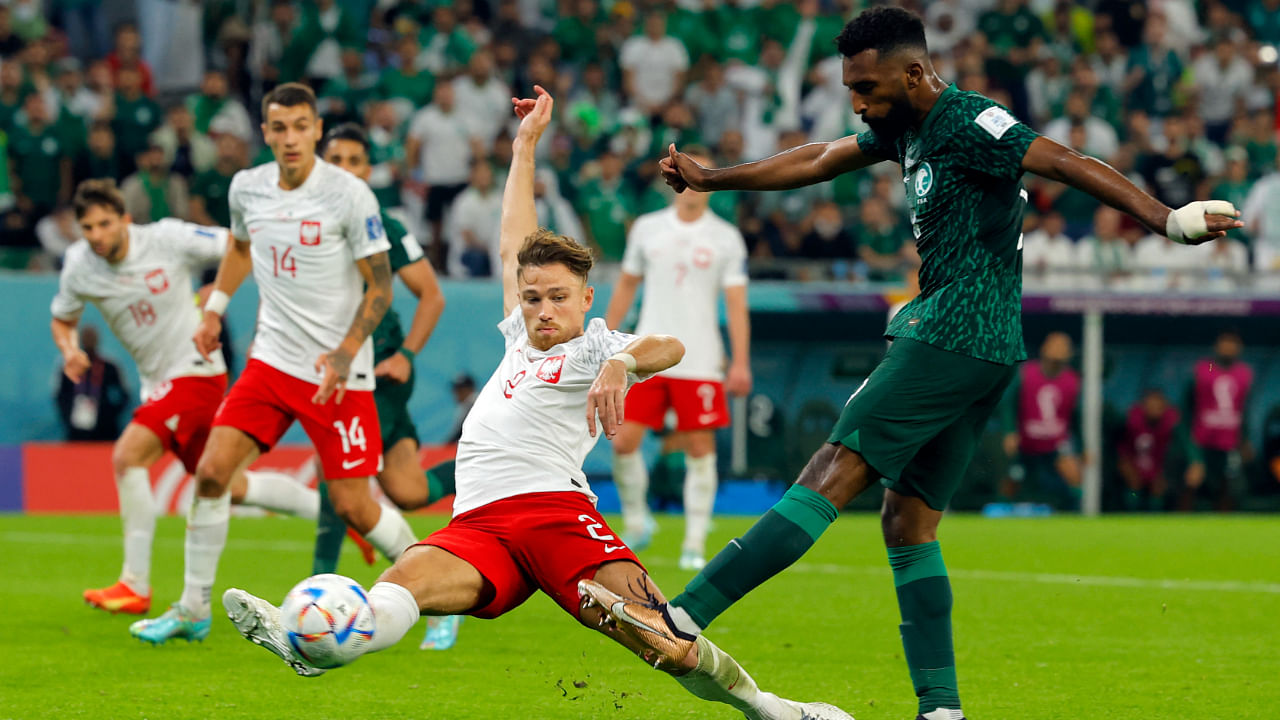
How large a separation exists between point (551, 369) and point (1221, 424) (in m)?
13.0

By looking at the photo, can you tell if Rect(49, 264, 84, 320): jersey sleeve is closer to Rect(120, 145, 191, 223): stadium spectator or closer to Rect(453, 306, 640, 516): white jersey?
Rect(453, 306, 640, 516): white jersey

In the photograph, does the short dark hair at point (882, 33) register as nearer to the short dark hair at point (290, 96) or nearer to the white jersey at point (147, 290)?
the short dark hair at point (290, 96)

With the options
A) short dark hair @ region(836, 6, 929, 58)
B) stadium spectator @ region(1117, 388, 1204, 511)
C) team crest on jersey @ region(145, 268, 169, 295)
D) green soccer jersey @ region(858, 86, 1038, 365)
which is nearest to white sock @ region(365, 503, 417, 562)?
team crest on jersey @ region(145, 268, 169, 295)

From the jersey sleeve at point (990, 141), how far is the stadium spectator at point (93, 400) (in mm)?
11736

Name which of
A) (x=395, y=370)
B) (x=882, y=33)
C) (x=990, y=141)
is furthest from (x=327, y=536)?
(x=990, y=141)

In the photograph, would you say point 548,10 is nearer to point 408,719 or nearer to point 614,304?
point 614,304

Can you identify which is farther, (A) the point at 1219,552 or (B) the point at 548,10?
(B) the point at 548,10

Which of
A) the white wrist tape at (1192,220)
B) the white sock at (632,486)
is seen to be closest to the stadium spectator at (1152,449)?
the white sock at (632,486)

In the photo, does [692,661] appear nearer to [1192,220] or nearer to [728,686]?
[728,686]

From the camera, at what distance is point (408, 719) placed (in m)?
5.34

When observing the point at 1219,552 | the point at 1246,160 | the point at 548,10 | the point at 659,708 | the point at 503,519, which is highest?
the point at 548,10

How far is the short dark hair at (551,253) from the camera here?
4938 mm

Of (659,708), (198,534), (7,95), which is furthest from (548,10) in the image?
(659,708)

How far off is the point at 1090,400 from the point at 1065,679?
1087cm
